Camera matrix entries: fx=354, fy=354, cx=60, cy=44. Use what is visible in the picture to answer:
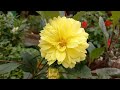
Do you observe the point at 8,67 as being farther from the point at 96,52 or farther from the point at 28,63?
the point at 96,52

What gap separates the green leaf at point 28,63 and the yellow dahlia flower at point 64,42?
0.26ft

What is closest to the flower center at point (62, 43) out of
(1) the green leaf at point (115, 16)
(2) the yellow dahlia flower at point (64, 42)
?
(2) the yellow dahlia flower at point (64, 42)

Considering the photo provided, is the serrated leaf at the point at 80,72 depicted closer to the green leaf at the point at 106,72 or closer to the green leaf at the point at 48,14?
the green leaf at the point at 106,72

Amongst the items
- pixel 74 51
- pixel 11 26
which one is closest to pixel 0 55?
pixel 11 26

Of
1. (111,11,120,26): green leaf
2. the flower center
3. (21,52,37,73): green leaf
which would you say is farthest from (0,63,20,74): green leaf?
(111,11,120,26): green leaf

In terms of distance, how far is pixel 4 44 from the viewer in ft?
7.98

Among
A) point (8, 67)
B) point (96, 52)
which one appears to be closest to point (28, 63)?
point (8, 67)

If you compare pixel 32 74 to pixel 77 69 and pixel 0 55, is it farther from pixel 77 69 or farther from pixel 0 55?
pixel 0 55

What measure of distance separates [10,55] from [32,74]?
138cm

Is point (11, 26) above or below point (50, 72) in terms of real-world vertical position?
above

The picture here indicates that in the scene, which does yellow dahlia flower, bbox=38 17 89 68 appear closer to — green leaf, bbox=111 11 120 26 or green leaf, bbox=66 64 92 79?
green leaf, bbox=66 64 92 79

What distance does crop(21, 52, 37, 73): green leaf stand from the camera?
0.93 meters

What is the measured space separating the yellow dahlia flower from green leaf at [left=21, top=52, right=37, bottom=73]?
0.26 feet

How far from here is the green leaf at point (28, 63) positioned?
3.06 feet
